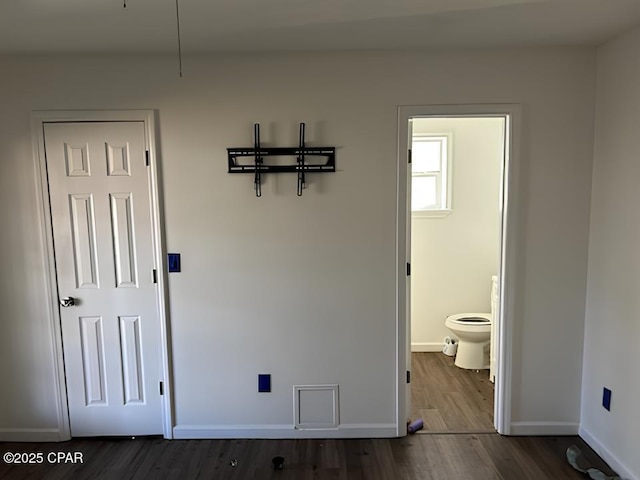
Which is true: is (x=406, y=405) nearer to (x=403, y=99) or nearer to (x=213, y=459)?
(x=213, y=459)

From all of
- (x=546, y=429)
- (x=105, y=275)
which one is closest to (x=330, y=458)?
(x=546, y=429)

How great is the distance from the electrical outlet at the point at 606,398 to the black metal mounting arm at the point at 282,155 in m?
2.01

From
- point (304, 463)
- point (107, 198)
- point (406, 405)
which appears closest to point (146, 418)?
point (304, 463)

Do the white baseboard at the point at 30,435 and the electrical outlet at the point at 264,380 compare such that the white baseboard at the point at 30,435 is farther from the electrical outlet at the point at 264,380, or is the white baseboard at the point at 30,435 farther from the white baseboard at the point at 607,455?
the white baseboard at the point at 607,455

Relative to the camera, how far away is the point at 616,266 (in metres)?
2.21

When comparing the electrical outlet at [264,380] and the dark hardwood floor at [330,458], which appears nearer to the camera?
the dark hardwood floor at [330,458]

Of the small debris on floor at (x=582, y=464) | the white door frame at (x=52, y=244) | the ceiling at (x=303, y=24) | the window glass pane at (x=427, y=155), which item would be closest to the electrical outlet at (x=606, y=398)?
the small debris on floor at (x=582, y=464)

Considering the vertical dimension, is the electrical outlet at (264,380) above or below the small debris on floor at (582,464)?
above

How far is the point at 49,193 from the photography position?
242cm

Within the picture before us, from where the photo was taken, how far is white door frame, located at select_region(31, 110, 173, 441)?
2377mm

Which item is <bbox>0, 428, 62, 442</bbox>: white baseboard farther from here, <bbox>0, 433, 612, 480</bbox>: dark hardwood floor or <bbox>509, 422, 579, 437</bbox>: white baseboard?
<bbox>509, 422, 579, 437</bbox>: white baseboard

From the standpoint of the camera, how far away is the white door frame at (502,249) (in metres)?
2.37

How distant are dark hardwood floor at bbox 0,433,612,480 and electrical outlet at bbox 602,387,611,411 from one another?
1.03 ft

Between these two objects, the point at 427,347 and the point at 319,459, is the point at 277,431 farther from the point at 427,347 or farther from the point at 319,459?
the point at 427,347
